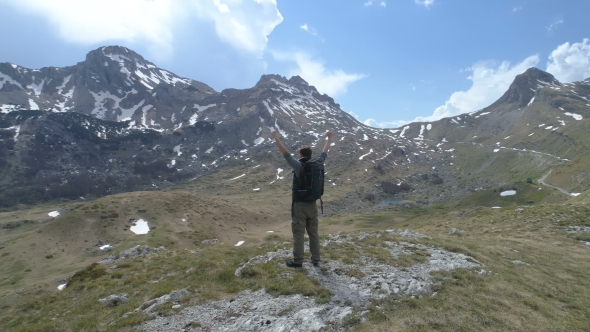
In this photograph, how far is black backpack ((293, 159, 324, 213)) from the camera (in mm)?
12844

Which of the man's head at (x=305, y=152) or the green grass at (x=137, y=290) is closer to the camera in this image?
the green grass at (x=137, y=290)

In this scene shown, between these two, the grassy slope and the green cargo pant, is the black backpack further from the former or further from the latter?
the grassy slope

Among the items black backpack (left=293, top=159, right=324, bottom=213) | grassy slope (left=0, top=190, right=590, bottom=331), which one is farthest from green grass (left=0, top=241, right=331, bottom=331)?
black backpack (left=293, top=159, right=324, bottom=213)

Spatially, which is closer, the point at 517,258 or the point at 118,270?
the point at 517,258

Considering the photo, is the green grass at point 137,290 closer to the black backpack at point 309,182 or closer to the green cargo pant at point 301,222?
the green cargo pant at point 301,222

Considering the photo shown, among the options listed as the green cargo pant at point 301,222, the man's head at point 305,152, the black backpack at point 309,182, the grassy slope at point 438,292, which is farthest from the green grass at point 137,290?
the man's head at point 305,152

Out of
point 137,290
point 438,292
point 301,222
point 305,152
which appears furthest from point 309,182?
→ point 137,290

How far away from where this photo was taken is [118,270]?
22109 mm

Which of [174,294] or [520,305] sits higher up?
[174,294]

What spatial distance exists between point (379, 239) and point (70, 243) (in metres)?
86.9

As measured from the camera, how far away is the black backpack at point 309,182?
12.8 m

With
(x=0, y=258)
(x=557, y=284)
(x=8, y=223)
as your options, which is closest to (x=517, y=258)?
(x=557, y=284)

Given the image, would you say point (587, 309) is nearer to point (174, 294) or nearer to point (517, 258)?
point (517, 258)

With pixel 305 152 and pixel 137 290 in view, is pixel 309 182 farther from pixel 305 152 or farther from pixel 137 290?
pixel 137 290
